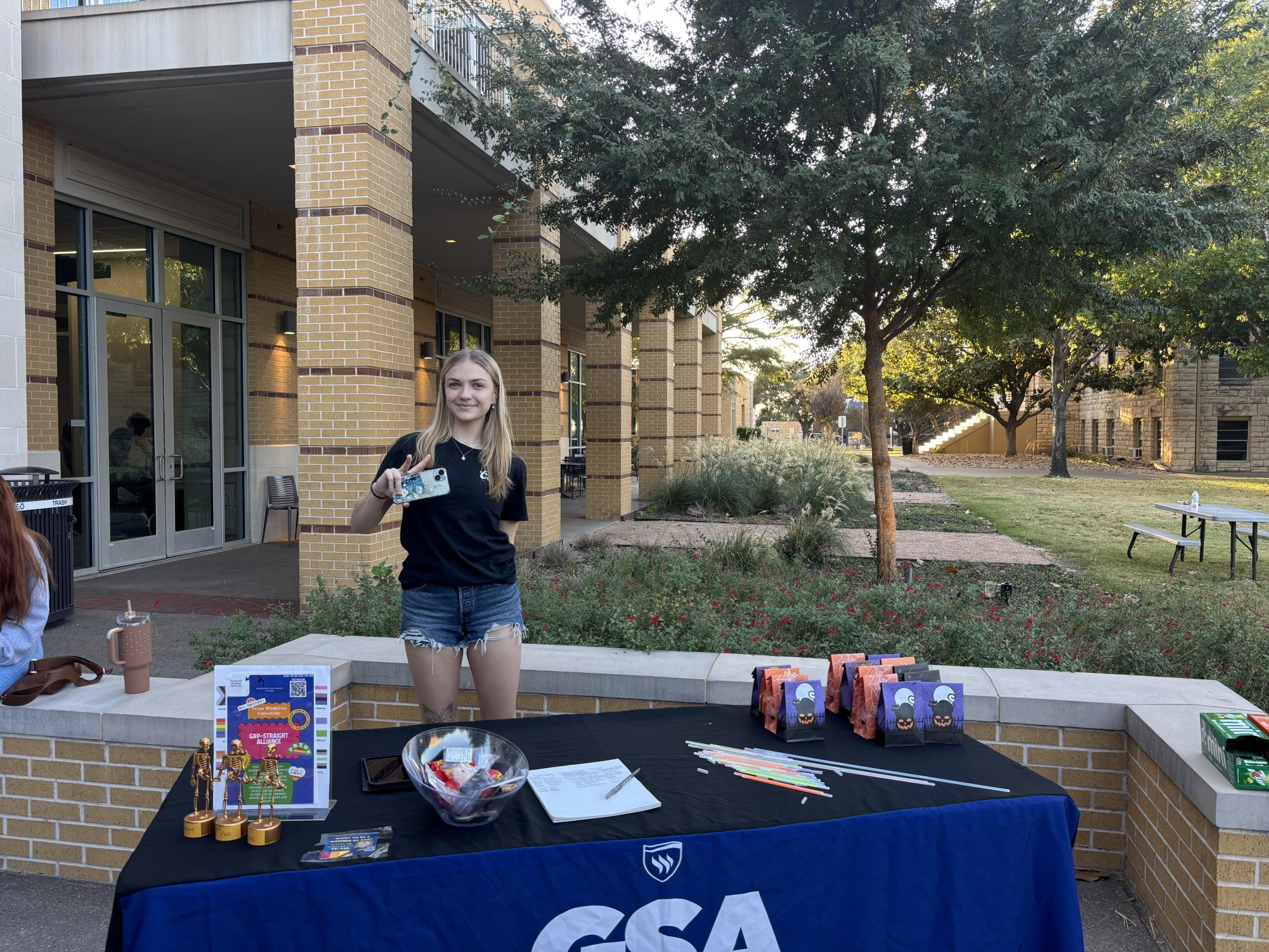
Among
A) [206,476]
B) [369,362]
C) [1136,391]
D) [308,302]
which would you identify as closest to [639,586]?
[369,362]

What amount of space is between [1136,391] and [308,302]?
122ft

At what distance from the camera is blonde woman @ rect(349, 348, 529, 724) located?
3.11 metres

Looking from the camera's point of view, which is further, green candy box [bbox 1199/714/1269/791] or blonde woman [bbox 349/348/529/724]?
blonde woman [bbox 349/348/529/724]

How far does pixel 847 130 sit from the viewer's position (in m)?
8.00

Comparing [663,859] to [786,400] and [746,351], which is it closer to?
[746,351]

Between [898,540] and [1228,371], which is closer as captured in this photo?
[898,540]

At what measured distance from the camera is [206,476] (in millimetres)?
12367

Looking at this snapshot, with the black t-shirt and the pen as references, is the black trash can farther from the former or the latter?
the pen

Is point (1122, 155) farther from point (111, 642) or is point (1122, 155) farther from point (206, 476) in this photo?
point (206, 476)

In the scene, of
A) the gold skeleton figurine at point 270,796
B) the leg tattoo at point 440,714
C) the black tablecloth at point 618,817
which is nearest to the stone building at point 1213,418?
the black tablecloth at point 618,817

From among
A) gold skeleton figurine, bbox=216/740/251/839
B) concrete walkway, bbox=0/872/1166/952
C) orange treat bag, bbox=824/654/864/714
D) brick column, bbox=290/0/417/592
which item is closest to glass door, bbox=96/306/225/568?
brick column, bbox=290/0/417/592

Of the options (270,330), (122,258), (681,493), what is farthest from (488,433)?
(681,493)

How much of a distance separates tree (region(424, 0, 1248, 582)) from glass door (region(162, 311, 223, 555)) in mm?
5568

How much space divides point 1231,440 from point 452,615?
40117 millimetres
